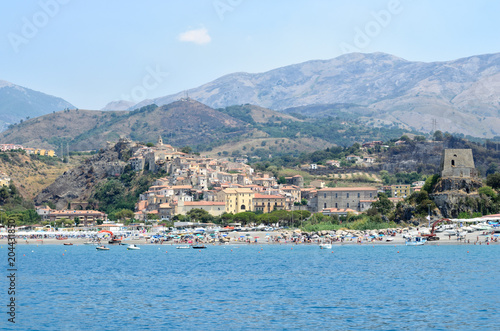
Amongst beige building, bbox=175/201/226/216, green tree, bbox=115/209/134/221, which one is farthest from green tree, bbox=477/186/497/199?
green tree, bbox=115/209/134/221

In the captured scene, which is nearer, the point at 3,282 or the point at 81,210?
the point at 3,282

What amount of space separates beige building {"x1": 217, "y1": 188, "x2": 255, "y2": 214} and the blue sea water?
46185 mm

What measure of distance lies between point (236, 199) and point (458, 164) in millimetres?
41419

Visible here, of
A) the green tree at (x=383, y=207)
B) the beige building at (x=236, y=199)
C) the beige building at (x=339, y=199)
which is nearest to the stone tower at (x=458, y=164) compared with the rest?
the green tree at (x=383, y=207)

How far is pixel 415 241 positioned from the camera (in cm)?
7831

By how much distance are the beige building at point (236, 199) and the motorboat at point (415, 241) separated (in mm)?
46605

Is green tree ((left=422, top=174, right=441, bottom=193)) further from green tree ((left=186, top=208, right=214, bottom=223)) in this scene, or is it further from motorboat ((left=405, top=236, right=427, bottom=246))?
green tree ((left=186, top=208, right=214, bottom=223))

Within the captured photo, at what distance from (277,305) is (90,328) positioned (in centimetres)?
1097

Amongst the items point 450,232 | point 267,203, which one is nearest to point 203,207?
point 267,203

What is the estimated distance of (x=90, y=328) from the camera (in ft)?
112

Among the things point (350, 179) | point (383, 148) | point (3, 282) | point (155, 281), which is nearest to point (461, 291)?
point (155, 281)

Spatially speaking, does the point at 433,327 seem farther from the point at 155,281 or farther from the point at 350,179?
the point at 350,179

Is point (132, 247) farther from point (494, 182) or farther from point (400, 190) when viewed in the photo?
point (400, 190)

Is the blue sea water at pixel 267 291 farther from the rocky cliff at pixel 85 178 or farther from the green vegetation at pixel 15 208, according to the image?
the rocky cliff at pixel 85 178
